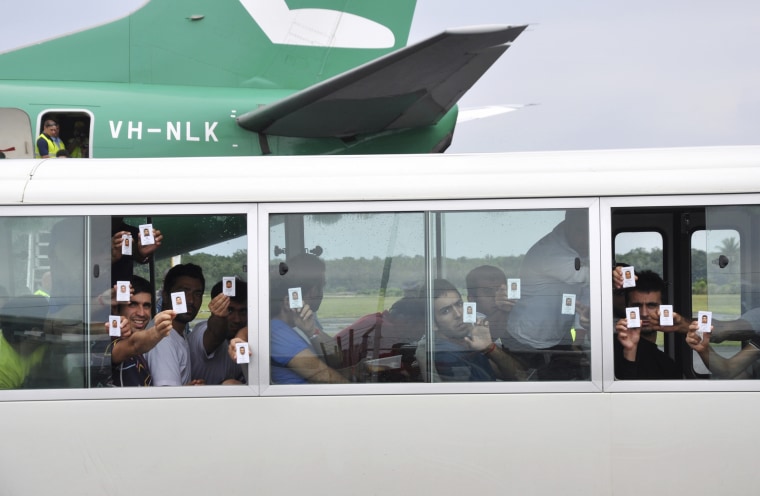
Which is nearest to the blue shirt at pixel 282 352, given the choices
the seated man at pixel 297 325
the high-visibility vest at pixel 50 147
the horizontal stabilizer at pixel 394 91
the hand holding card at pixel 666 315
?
the seated man at pixel 297 325

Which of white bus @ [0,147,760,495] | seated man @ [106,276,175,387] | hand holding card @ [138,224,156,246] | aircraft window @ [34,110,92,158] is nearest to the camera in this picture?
white bus @ [0,147,760,495]

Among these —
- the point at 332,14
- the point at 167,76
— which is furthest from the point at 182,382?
the point at 332,14

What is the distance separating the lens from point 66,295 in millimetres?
4797

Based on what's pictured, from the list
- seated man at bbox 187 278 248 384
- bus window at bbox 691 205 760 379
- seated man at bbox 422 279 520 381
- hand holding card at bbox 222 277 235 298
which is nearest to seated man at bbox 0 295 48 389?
seated man at bbox 187 278 248 384

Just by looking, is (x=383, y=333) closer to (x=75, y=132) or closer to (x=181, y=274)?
(x=181, y=274)

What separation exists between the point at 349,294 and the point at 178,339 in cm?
97

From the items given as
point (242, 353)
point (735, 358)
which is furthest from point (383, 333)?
point (735, 358)

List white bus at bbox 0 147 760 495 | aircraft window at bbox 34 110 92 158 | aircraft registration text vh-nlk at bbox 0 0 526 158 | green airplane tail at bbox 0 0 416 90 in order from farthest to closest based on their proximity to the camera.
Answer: green airplane tail at bbox 0 0 416 90 → aircraft window at bbox 34 110 92 158 → aircraft registration text vh-nlk at bbox 0 0 526 158 → white bus at bbox 0 147 760 495

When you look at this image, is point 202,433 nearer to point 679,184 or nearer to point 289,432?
point 289,432

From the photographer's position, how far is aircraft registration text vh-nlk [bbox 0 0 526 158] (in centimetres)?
798

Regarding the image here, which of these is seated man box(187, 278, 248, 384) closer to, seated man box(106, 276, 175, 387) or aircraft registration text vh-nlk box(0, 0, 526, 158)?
seated man box(106, 276, 175, 387)

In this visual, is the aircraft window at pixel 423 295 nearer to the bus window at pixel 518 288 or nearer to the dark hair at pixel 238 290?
the bus window at pixel 518 288

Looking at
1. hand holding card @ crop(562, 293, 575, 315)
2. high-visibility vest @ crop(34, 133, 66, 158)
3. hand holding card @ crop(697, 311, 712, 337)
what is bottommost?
hand holding card @ crop(697, 311, 712, 337)

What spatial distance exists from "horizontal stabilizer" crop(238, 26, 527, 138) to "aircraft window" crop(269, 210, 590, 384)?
186 cm
